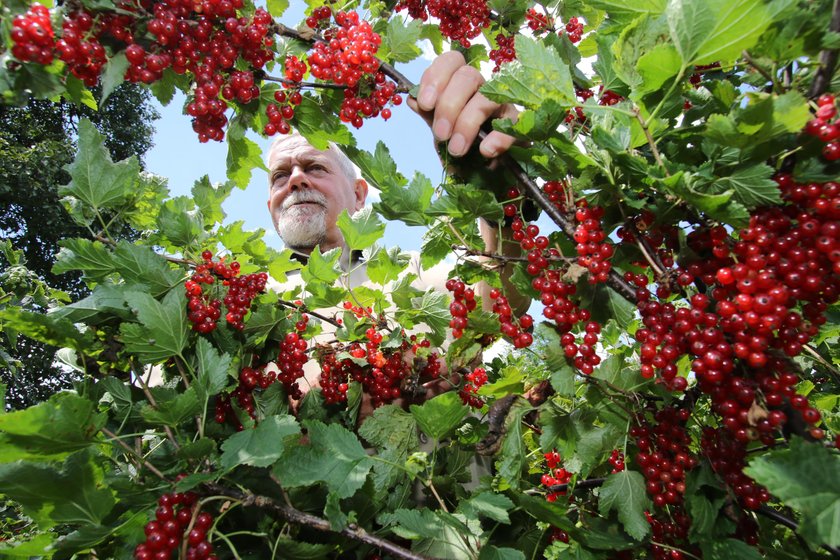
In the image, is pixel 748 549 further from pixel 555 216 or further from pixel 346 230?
pixel 346 230

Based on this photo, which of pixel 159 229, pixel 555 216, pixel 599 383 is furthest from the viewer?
pixel 159 229

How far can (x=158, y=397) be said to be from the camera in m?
1.03

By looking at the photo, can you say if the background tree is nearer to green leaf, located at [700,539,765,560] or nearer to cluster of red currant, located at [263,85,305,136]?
cluster of red currant, located at [263,85,305,136]

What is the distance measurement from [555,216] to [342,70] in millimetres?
566

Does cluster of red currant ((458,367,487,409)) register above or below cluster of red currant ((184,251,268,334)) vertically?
below

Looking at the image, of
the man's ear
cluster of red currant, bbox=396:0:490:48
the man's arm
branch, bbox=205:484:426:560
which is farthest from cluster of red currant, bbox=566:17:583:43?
the man's ear

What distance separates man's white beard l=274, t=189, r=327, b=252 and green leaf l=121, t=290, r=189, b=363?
2.32 m

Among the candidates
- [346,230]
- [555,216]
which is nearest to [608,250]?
[555,216]

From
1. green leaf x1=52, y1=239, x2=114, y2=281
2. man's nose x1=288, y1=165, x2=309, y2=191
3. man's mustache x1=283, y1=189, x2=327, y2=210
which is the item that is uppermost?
man's nose x1=288, y1=165, x2=309, y2=191

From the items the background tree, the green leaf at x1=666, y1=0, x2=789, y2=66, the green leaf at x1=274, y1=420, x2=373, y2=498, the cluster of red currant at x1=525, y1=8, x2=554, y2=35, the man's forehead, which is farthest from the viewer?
the background tree

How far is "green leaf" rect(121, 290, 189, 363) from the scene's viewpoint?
1.01 m

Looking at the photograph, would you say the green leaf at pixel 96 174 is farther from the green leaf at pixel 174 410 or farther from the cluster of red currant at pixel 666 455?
the cluster of red currant at pixel 666 455

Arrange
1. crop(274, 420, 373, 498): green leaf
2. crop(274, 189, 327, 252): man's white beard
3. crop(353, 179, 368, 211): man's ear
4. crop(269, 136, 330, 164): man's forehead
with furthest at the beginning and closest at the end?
crop(353, 179, 368, 211): man's ear
crop(269, 136, 330, 164): man's forehead
crop(274, 189, 327, 252): man's white beard
crop(274, 420, 373, 498): green leaf

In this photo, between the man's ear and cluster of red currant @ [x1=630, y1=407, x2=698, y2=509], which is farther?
the man's ear
